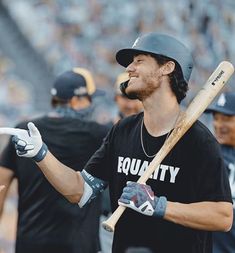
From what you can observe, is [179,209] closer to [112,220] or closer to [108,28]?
[112,220]

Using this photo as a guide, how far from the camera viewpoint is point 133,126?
3.57 m

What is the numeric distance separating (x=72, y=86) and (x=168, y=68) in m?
1.57

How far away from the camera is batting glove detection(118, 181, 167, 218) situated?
315 cm

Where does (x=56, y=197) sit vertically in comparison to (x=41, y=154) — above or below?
below

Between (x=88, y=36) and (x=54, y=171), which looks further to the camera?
(x=88, y=36)

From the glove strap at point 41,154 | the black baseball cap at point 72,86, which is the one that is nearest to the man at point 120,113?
the black baseball cap at point 72,86

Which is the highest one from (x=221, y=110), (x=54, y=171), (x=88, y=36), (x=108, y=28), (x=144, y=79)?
(x=108, y=28)

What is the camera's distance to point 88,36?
11.0m

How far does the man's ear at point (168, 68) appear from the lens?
3.43 m

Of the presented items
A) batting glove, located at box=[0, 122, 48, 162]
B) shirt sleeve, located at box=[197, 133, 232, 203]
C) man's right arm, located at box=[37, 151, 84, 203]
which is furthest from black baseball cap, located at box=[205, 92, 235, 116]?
batting glove, located at box=[0, 122, 48, 162]

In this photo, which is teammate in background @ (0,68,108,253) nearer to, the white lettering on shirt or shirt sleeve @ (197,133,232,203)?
the white lettering on shirt

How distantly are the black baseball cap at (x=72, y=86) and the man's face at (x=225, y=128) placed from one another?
823mm

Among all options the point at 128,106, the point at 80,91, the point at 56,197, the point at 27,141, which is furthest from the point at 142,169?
the point at 128,106

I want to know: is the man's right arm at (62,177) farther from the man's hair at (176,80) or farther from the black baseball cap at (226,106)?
the black baseball cap at (226,106)
